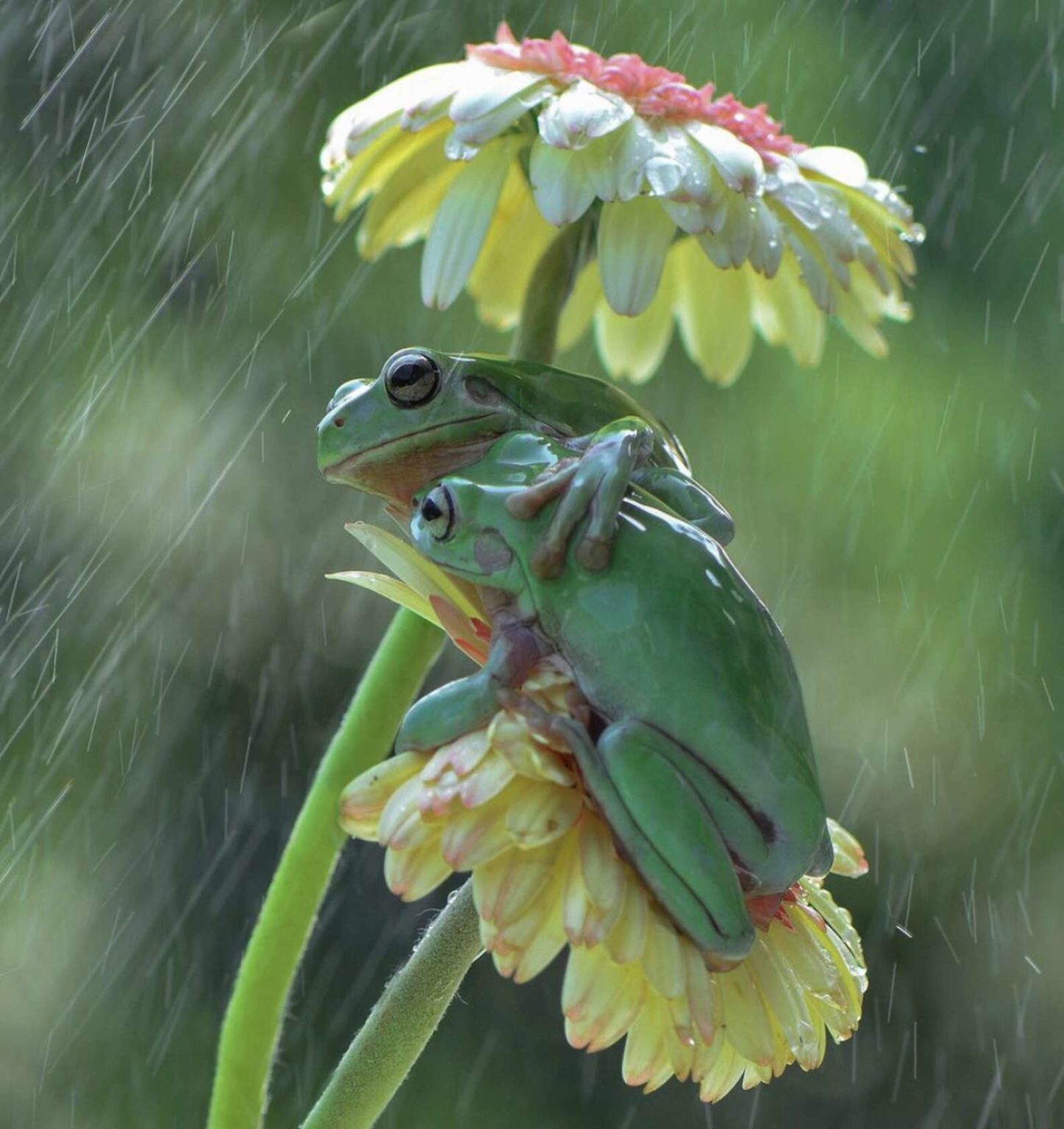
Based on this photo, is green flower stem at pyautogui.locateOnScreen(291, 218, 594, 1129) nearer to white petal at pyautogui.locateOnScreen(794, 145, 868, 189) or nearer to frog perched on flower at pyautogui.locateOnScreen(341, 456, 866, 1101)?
frog perched on flower at pyautogui.locateOnScreen(341, 456, 866, 1101)

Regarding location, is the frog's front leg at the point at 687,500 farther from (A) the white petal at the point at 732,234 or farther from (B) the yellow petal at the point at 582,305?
(B) the yellow petal at the point at 582,305

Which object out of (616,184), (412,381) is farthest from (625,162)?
(412,381)

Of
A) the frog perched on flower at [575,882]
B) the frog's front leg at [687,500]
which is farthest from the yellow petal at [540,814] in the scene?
the frog's front leg at [687,500]

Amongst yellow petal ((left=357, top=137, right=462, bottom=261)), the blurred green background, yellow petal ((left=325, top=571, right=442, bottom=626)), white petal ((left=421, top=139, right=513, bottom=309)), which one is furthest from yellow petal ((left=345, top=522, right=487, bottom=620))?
the blurred green background

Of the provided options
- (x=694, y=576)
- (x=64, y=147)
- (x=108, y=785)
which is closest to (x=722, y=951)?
(x=694, y=576)

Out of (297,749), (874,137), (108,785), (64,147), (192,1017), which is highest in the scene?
(874,137)

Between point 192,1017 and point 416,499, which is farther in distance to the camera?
point 192,1017

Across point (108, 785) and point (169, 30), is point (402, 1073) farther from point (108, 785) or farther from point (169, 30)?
point (169, 30)
